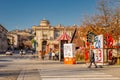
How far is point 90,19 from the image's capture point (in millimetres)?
48625

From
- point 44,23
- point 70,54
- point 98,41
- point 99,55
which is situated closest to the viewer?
point 99,55

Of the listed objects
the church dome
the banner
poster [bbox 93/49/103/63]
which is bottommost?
poster [bbox 93/49/103/63]

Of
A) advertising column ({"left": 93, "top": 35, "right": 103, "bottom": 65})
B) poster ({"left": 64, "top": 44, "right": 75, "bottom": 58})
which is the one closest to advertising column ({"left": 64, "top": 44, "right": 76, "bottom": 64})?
poster ({"left": 64, "top": 44, "right": 75, "bottom": 58})

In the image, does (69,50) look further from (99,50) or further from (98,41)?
(99,50)

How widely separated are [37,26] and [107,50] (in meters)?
107

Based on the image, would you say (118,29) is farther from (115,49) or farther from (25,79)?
(25,79)

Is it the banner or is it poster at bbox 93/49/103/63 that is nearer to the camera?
poster at bbox 93/49/103/63

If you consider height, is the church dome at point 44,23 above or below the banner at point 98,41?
above

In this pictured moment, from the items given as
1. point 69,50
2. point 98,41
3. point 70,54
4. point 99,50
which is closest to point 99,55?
point 99,50

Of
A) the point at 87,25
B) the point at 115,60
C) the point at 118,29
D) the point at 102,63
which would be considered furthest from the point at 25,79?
the point at 87,25

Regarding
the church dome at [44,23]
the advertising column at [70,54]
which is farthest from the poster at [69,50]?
the church dome at [44,23]

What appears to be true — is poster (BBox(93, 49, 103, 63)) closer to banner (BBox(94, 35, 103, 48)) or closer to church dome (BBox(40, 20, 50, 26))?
banner (BBox(94, 35, 103, 48))

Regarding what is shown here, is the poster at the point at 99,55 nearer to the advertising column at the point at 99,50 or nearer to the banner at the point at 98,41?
the advertising column at the point at 99,50

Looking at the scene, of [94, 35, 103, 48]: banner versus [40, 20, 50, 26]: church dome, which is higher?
[40, 20, 50, 26]: church dome
